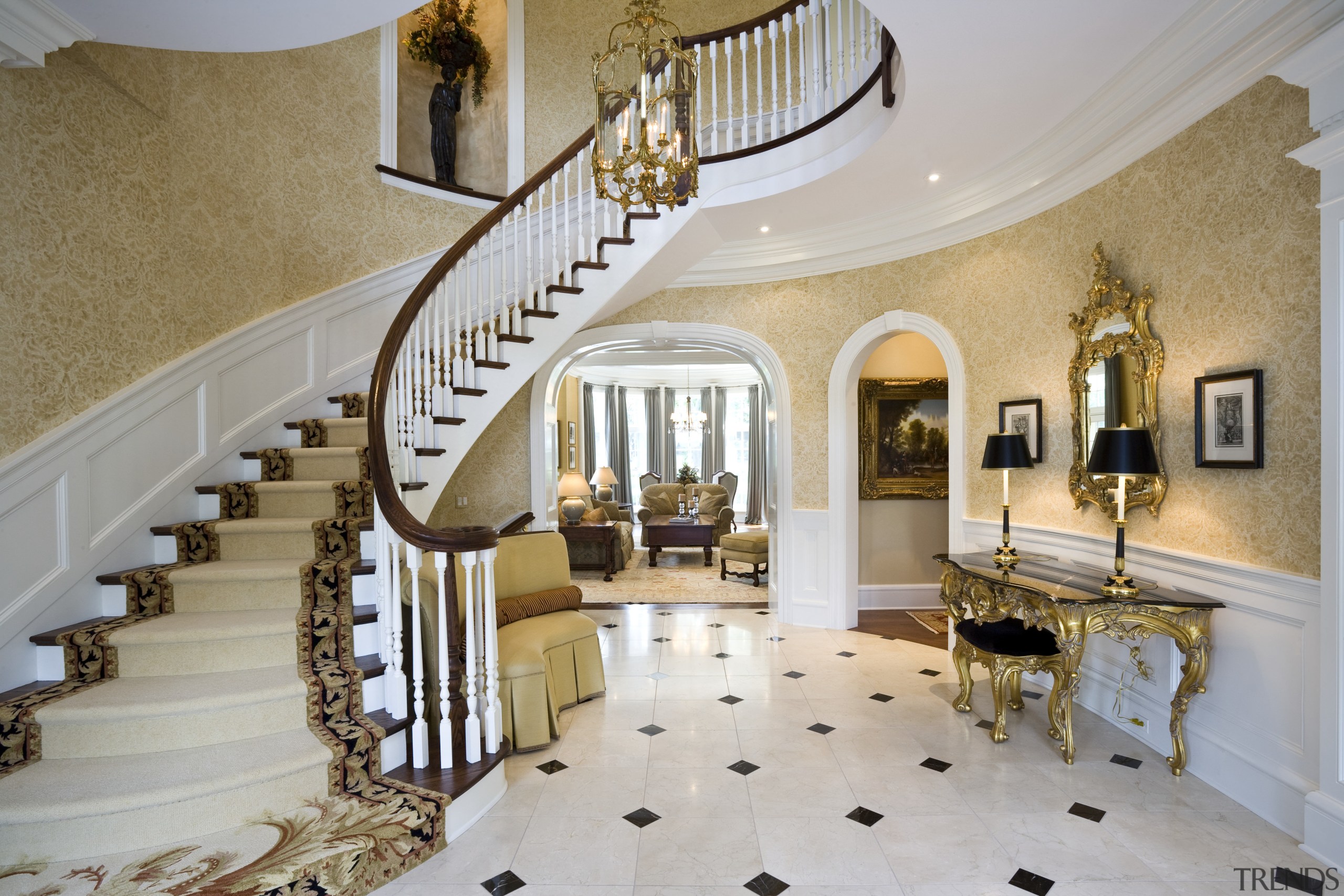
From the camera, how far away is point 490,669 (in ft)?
9.50

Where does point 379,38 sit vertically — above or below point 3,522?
above

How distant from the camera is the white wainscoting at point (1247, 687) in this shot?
2.54 meters

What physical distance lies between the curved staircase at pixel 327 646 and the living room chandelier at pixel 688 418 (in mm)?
8331

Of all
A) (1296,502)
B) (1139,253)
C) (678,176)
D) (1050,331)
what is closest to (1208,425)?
(1296,502)

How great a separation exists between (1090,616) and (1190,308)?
4.88 ft

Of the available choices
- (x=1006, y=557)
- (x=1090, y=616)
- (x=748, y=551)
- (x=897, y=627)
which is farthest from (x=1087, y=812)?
(x=748, y=551)

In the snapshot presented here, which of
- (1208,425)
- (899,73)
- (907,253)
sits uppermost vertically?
(899,73)

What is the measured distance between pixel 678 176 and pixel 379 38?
4.23 meters

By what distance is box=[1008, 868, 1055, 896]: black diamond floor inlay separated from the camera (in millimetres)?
2256

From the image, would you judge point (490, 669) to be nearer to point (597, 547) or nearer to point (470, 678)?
point (470, 678)

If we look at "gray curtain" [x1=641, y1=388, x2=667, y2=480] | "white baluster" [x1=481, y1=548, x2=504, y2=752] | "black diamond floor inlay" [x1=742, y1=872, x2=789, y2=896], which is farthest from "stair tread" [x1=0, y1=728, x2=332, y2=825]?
"gray curtain" [x1=641, y1=388, x2=667, y2=480]

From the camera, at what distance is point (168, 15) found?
8.04 ft

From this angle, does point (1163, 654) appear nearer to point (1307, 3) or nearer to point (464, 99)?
point (1307, 3)

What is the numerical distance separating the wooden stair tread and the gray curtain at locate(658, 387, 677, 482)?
1148 cm
